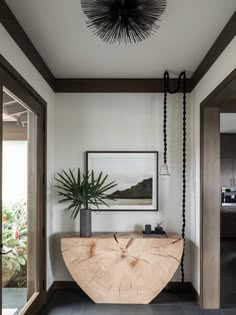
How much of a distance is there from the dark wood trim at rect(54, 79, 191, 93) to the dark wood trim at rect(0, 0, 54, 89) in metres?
0.36

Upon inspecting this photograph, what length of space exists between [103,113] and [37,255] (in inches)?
70.6

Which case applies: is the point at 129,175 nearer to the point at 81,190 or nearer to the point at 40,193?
the point at 81,190

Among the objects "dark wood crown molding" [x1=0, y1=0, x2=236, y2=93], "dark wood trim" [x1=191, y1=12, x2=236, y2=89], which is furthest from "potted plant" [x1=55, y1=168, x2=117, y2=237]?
"dark wood trim" [x1=191, y1=12, x2=236, y2=89]

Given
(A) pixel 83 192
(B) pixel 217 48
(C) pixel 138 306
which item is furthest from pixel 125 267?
(B) pixel 217 48

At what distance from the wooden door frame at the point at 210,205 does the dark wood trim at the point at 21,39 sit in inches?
67.4

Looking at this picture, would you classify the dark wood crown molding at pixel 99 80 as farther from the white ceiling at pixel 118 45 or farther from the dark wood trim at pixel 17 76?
the dark wood trim at pixel 17 76

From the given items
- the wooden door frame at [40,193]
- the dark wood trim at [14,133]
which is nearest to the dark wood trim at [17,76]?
the wooden door frame at [40,193]

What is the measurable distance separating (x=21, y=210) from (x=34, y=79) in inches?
48.7

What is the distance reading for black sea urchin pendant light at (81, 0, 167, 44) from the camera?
7.06 feet

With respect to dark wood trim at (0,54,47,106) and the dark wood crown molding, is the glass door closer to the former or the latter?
dark wood trim at (0,54,47,106)

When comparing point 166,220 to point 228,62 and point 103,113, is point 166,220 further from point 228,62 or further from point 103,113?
point 228,62

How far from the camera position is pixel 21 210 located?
297 cm

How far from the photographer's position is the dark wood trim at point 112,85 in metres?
4.01

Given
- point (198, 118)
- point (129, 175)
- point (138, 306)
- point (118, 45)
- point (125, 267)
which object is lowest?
point (138, 306)
